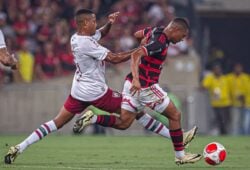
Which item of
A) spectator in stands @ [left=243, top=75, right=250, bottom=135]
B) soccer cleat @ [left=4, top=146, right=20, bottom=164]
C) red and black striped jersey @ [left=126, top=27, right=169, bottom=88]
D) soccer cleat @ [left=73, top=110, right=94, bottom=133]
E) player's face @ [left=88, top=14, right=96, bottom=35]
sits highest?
player's face @ [left=88, top=14, right=96, bottom=35]

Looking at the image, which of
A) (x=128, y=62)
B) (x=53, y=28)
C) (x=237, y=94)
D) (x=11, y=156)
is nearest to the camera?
(x=11, y=156)

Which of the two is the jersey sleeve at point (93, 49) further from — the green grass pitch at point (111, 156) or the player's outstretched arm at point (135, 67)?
the green grass pitch at point (111, 156)

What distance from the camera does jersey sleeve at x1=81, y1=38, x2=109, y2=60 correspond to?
14016 mm

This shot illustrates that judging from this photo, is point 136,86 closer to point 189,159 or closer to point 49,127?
point 189,159

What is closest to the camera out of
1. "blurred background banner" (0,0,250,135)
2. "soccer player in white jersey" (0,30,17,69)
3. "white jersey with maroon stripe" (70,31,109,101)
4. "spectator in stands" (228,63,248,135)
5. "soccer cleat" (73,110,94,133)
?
"soccer player in white jersey" (0,30,17,69)

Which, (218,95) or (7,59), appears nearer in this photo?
(7,59)

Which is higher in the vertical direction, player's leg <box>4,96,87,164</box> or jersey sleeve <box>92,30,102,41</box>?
jersey sleeve <box>92,30,102,41</box>

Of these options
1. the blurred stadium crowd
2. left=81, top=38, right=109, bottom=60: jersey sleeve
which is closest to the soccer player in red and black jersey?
left=81, top=38, right=109, bottom=60: jersey sleeve

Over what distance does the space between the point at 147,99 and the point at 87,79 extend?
1.10 meters

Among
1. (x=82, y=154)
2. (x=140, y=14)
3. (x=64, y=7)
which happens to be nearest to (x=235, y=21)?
(x=140, y=14)

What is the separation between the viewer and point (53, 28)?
27438 millimetres

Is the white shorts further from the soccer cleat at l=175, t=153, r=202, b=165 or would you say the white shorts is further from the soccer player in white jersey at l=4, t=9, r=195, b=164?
the soccer cleat at l=175, t=153, r=202, b=165

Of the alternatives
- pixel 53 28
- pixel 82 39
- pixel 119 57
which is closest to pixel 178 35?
pixel 119 57

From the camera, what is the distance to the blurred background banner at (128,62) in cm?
2597
